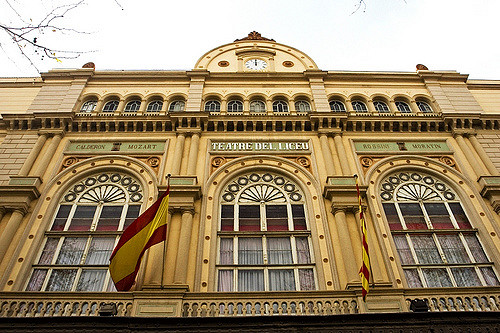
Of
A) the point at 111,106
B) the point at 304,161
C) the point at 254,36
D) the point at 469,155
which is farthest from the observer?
the point at 254,36

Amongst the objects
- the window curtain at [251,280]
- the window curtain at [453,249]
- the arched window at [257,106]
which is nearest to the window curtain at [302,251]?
the window curtain at [251,280]

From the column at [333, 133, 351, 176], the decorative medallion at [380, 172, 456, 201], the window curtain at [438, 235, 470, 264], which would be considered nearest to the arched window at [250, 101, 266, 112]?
the column at [333, 133, 351, 176]

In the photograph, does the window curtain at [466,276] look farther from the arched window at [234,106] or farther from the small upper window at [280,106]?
the arched window at [234,106]

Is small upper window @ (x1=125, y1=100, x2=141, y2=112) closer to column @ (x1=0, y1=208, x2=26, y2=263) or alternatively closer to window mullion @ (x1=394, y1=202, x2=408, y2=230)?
column @ (x1=0, y1=208, x2=26, y2=263)

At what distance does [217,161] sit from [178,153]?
1.70m

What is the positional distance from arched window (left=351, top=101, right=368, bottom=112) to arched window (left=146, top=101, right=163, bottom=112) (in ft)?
33.4

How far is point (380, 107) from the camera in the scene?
21141 mm

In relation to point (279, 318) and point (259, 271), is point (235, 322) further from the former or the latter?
point (259, 271)

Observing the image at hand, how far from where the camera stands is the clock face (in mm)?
23922

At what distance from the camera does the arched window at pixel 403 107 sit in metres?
20.9

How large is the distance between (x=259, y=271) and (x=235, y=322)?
10.9 feet

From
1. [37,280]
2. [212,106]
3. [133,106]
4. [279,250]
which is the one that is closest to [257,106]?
[212,106]

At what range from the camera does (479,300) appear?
36.4 feet

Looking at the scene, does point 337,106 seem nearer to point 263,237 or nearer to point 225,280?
point 263,237
